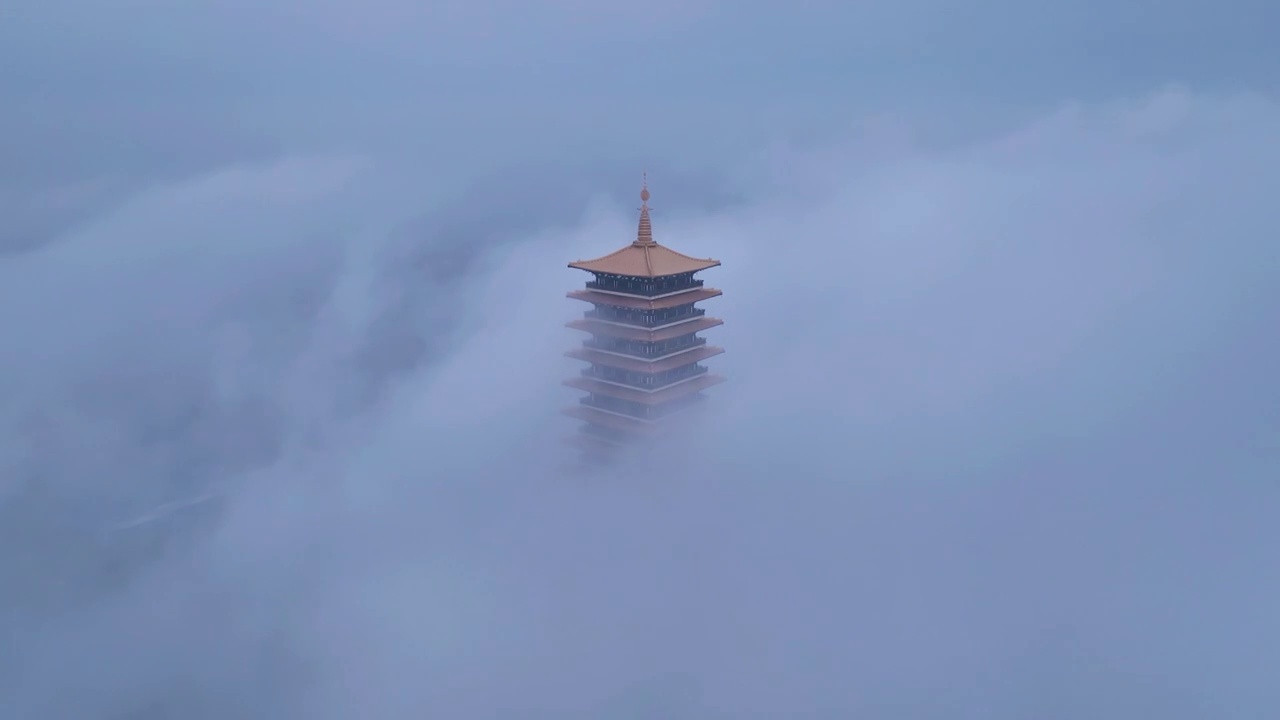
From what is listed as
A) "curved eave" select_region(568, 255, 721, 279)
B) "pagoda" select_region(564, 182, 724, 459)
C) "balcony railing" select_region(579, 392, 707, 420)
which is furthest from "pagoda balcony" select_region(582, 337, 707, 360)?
"curved eave" select_region(568, 255, 721, 279)

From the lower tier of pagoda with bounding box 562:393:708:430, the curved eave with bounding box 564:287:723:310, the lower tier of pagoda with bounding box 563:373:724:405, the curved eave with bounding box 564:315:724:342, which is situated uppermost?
the curved eave with bounding box 564:287:723:310

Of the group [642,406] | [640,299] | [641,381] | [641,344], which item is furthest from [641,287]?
[642,406]

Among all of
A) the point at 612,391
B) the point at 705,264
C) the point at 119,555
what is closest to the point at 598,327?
the point at 612,391

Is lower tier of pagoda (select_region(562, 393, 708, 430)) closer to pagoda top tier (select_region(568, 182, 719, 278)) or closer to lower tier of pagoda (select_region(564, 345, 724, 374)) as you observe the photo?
lower tier of pagoda (select_region(564, 345, 724, 374))

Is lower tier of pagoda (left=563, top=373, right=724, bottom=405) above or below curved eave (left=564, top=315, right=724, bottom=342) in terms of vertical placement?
below

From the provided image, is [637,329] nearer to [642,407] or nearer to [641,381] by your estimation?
[641,381]

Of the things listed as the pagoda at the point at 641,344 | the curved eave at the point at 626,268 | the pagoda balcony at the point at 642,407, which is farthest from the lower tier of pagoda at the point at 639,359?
the curved eave at the point at 626,268

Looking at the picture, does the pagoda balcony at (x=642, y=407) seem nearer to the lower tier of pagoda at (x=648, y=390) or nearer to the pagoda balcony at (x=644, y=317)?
the lower tier of pagoda at (x=648, y=390)
